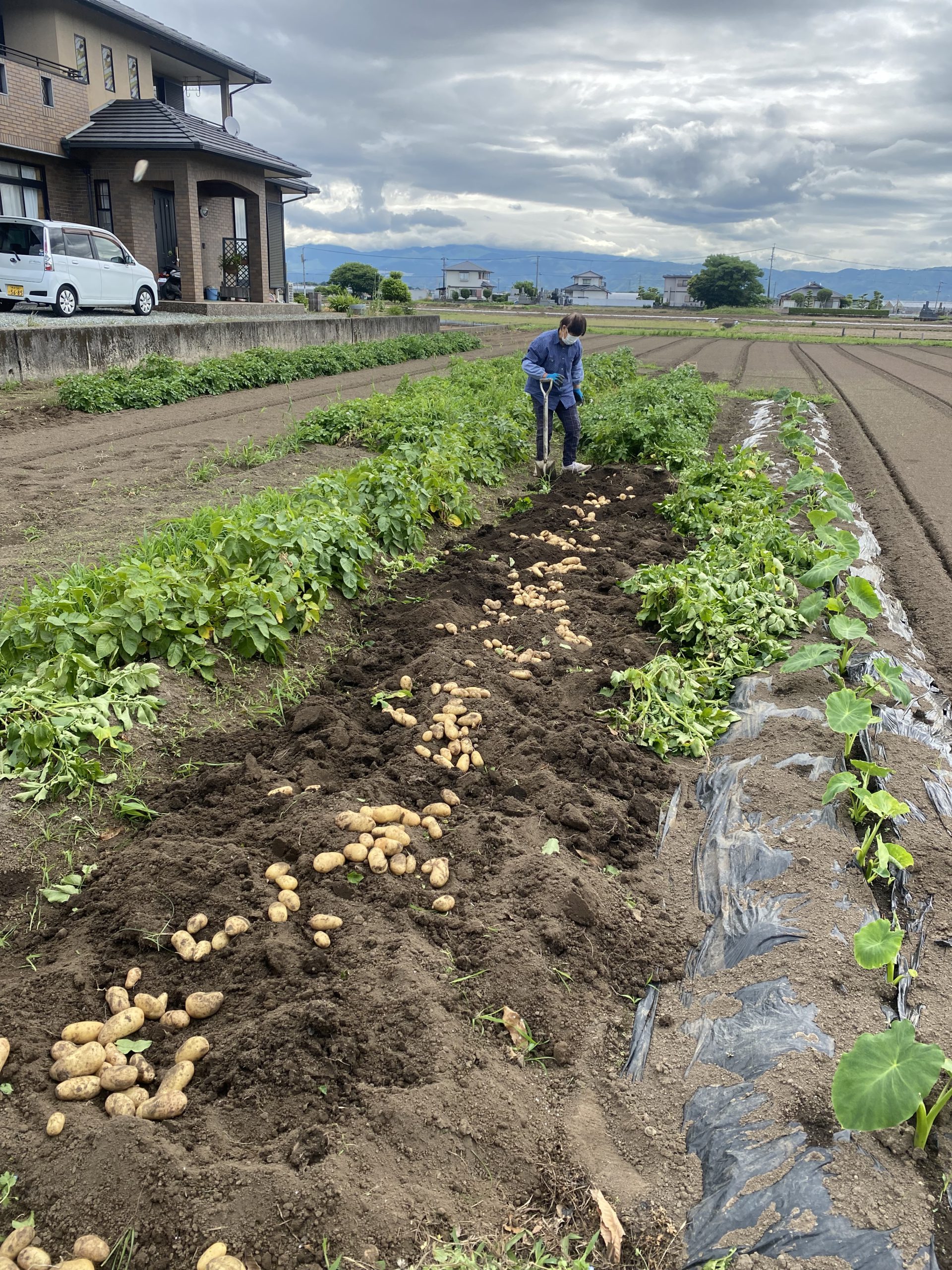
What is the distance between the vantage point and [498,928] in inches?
125

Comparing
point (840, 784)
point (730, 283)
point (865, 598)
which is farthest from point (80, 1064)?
point (730, 283)

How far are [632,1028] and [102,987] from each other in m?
1.77

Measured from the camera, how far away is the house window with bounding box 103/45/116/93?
26.0 m

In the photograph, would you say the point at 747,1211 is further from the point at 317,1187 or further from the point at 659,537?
the point at 659,537

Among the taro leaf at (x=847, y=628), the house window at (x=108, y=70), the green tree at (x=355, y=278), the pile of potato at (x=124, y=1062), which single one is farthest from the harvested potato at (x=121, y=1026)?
the green tree at (x=355, y=278)

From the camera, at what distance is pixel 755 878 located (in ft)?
11.5

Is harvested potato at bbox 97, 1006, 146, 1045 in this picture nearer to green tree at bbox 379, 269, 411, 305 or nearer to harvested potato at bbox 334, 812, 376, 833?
harvested potato at bbox 334, 812, 376, 833

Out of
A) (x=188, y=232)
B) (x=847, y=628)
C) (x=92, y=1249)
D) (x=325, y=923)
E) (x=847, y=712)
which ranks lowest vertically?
(x=92, y=1249)

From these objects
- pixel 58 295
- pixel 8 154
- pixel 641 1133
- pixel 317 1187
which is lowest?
pixel 641 1133

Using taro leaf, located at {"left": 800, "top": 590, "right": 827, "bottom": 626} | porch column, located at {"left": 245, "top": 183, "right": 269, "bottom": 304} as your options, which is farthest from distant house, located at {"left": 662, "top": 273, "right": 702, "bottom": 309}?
taro leaf, located at {"left": 800, "top": 590, "right": 827, "bottom": 626}

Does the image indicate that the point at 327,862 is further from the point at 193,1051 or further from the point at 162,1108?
the point at 162,1108

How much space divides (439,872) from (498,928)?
13.3 inches

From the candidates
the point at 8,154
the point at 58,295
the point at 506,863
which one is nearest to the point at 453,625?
the point at 506,863

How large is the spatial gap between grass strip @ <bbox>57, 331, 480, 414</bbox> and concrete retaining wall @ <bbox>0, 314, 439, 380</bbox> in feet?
0.78
